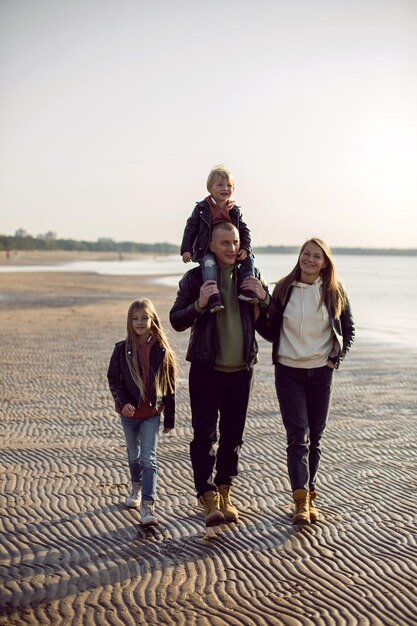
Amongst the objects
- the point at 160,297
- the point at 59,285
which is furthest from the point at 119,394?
the point at 59,285

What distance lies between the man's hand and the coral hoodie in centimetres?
75

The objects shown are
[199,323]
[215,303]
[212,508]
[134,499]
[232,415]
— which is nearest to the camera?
[215,303]

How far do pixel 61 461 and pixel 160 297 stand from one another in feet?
74.0

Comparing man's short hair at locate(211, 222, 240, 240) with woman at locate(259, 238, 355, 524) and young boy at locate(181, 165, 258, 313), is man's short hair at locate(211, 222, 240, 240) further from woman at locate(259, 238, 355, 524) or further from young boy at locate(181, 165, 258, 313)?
woman at locate(259, 238, 355, 524)

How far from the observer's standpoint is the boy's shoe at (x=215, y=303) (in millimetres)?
5102

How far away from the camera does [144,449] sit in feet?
18.0

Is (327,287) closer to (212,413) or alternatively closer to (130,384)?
(212,413)

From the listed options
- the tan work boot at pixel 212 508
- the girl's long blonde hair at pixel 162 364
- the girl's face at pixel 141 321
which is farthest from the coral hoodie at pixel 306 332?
the tan work boot at pixel 212 508

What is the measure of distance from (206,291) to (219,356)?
1.71ft

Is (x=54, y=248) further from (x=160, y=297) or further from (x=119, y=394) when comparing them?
(x=119, y=394)

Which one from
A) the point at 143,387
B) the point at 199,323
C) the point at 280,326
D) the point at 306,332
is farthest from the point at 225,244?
the point at 143,387

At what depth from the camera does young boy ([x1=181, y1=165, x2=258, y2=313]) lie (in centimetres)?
553

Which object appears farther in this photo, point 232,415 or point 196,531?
point 232,415

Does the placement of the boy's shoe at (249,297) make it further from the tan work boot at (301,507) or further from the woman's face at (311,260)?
the tan work boot at (301,507)
